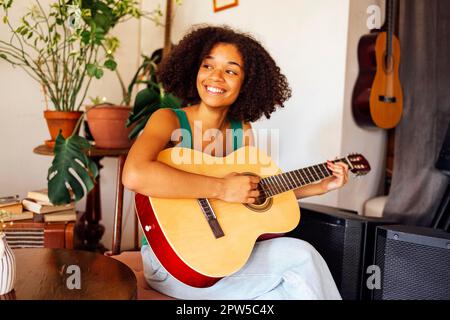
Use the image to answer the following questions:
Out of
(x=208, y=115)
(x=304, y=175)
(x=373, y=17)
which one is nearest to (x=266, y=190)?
(x=304, y=175)

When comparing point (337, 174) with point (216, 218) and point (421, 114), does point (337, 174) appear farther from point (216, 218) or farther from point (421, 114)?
point (421, 114)

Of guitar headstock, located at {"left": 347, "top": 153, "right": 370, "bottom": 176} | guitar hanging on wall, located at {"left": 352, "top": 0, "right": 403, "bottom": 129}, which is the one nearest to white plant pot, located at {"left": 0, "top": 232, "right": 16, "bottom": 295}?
guitar headstock, located at {"left": 347, "top": 153, "right": 370, "bottom": 176}

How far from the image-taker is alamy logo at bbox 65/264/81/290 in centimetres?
104

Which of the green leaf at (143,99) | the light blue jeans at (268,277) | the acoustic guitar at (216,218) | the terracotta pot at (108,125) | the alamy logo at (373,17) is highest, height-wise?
the alamy logo at (373,17)

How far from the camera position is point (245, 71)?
1.58 metres

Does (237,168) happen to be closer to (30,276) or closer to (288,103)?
(30,276)

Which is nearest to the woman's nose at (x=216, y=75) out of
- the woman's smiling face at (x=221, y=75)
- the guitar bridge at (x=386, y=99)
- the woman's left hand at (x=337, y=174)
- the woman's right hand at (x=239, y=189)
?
the woman's smiling face at (x=221, y=75)

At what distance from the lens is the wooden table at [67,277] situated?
3.28 feet

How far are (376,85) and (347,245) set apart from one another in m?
0.85

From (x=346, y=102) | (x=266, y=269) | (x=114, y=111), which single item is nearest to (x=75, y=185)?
(x=114, y=111)

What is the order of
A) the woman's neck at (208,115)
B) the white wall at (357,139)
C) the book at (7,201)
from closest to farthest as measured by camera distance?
the woman's neck at (208,115) < the book at (7,201) < the white wall at (357,139)

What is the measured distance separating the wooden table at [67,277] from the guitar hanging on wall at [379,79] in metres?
1.32

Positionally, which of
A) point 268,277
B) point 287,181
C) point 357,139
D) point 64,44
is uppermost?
point 64,44

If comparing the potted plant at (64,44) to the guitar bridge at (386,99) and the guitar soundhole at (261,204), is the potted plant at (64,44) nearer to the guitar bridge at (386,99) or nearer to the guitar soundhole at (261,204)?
the guitar soundhole at (261,204)
